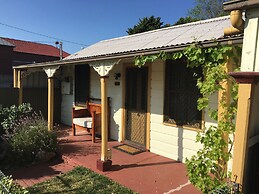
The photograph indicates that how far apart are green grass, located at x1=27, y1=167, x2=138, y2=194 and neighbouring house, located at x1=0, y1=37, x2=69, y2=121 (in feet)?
18.1

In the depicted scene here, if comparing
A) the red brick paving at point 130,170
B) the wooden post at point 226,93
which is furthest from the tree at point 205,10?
the wooden post at point 226,93

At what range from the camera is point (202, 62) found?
311 centimetres

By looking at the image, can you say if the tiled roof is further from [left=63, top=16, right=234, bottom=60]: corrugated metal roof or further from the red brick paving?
the red brick paving

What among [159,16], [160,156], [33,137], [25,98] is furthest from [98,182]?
[159,16]

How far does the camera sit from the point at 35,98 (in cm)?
948

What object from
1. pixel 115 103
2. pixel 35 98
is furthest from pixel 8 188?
pixel 35 98

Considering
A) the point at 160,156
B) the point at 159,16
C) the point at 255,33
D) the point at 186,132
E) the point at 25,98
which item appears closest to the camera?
the point at 255,33

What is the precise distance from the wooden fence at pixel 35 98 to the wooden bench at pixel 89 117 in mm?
2184

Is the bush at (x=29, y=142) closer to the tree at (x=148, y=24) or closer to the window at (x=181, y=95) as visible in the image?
the window at (x=181, y=95)

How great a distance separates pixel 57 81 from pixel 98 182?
685cm

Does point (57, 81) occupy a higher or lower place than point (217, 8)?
lower

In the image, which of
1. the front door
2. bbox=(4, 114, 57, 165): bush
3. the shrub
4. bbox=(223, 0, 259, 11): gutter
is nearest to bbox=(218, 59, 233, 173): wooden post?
bbox=(223, 0, 259, 11): gutter

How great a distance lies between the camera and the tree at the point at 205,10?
22.9 meters

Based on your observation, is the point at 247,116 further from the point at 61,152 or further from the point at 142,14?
the point at 142,14
